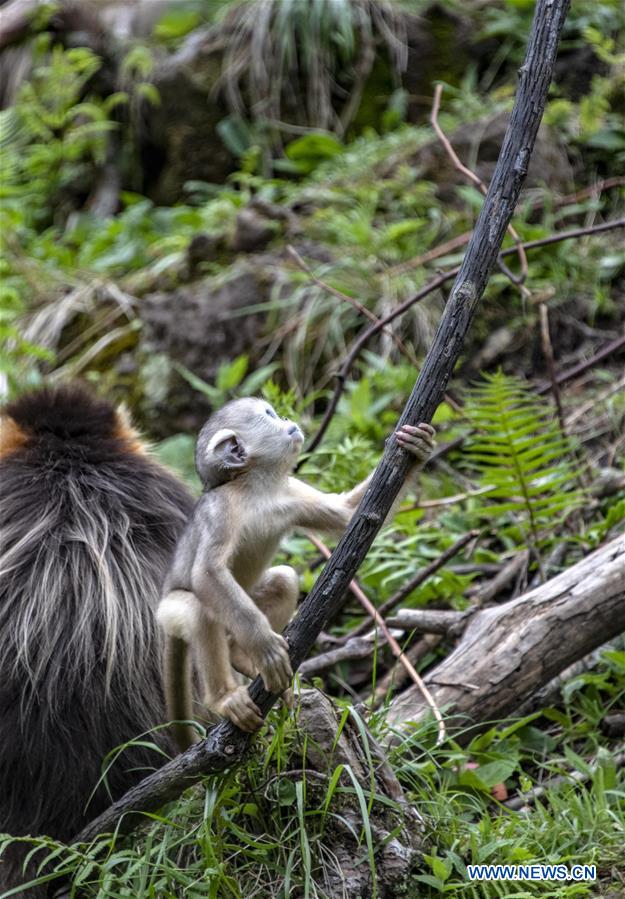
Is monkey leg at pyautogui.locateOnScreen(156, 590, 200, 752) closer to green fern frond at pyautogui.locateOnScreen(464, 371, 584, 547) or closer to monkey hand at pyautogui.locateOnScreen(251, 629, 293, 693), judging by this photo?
monkey hand at pyautogui.locateOnScreen(251, 629, 293, 693)

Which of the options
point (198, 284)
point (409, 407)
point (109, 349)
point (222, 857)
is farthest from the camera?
point (109, 349)

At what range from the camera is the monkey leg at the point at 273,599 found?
2.84 meters

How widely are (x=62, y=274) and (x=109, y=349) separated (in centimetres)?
102

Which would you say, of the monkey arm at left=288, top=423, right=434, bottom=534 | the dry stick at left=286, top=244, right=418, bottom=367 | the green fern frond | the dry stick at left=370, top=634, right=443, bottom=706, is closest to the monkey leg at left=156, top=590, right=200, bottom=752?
the monkey arm at left=288, top=423, right=434, bottom=534

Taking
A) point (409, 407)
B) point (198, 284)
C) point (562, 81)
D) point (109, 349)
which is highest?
point (409, 407)

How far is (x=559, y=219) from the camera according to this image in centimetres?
606

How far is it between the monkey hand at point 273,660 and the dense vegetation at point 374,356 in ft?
1.11

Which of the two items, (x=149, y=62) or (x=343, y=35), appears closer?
(x=343, y=35)

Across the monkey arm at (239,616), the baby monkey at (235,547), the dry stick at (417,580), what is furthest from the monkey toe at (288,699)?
the dry stick at (417,580)

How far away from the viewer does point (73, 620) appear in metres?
3.15

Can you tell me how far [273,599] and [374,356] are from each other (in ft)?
9.99

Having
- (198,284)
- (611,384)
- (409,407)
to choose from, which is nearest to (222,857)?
(409,407)

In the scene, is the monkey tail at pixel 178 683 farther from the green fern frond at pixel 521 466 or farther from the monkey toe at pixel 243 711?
the green fern frond at pixel 521 466

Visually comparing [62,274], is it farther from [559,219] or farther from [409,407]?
[409,407]
